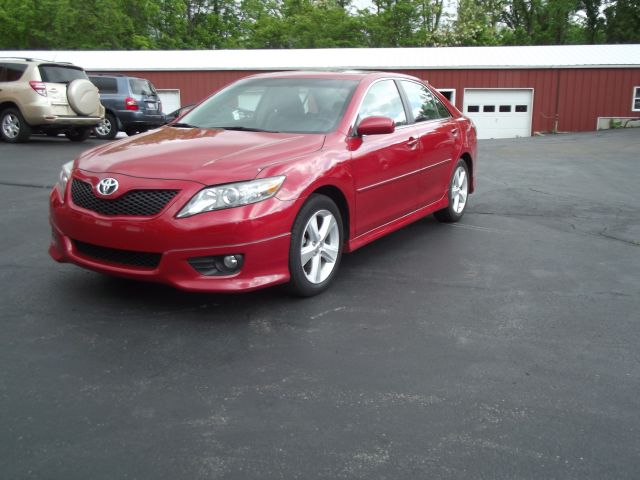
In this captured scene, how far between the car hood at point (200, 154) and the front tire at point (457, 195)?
2470 mm

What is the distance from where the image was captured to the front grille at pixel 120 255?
3965 mm

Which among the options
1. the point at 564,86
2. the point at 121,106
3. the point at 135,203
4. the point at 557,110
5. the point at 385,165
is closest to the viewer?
the point at 135,203

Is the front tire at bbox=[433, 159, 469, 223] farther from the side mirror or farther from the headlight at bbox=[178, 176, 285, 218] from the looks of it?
the headlight at bbox=[178, 176, 285, 218]

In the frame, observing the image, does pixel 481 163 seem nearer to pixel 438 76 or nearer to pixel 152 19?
pixel 438 76

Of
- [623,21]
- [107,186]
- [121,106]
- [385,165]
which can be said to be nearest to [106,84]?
[121,106]

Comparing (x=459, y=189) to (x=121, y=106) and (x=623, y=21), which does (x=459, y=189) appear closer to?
(x=121, y=106)

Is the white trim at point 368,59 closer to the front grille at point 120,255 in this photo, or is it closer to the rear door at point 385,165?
the rear door at point 385,165

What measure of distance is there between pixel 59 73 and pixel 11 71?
94 cm

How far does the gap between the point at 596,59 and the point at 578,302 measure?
88.3 feet

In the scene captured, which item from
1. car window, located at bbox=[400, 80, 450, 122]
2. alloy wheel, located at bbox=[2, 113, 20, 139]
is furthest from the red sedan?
alloy wheel, located at bbox=[2, 113, 20, 139]

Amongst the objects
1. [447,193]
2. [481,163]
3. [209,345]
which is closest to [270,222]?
[209,345]

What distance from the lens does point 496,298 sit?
457 centimetres

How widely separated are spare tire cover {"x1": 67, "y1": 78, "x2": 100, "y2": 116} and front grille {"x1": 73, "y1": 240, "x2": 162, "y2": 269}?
10.2 meters

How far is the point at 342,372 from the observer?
3350mm
